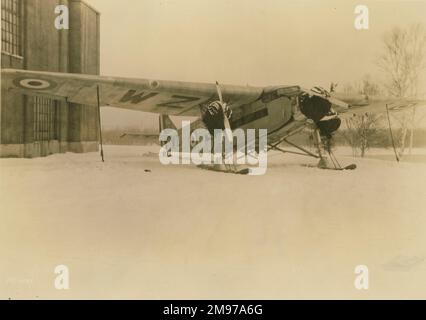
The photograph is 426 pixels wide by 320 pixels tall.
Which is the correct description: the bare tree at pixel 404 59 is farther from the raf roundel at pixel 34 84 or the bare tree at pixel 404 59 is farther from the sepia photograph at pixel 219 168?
the raf roundel at pixel 34 84

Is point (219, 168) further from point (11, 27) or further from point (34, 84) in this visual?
point (11, 27)

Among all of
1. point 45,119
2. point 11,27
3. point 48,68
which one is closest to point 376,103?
point 48,68

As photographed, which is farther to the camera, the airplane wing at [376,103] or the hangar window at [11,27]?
the hangar window at [11,27]

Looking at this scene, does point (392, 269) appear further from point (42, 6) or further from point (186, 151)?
point (42, 6)

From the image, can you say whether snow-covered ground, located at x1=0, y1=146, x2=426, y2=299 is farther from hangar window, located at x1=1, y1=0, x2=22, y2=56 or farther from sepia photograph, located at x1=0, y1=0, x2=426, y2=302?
hangar window, located at x1=1, y1=0, x2=22, y2=56

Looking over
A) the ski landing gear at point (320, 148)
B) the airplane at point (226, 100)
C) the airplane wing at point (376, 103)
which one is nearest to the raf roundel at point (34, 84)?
the airplane at point (226, 100)

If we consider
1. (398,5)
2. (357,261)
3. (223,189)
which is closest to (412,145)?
(398,5)
